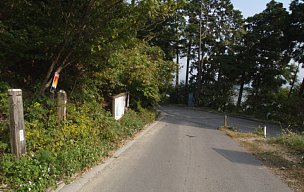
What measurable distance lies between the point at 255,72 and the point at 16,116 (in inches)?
1344

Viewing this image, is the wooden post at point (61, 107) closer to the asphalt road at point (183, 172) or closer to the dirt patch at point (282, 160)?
the asphalt road at point (183, 172)

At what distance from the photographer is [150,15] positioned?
8422mm

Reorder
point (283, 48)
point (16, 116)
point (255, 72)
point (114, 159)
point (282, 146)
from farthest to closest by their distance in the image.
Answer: point (255, 72) < point (283, 48) < point (282, 146) < point (114, 159) < point (16, 116)

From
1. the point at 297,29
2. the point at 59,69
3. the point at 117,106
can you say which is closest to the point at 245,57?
the point at 297,29

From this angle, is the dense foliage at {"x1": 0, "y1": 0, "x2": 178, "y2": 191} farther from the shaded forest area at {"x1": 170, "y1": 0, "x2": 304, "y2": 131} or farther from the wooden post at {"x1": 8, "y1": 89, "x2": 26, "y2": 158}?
the shaded forest area at {"x1": 170, "y1": 0, "x2": 304, "y2": 131}

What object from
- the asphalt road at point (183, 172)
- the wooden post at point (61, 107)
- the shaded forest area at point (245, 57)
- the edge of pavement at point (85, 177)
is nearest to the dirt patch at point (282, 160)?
the asphalt road at point (183, 172)

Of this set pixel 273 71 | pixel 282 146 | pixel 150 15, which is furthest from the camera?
pixel 273 71

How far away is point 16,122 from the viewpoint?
6.07m

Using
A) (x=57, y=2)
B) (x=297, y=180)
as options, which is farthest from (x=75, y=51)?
(x=297, y=180)

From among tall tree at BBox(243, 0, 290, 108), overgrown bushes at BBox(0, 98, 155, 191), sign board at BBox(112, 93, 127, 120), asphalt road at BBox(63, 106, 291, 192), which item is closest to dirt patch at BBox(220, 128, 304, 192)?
asphalt road at BBox(63, 106, 291, 192)

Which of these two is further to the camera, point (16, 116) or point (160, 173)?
point (160, 173)

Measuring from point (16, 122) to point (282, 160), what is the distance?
7.54 meters

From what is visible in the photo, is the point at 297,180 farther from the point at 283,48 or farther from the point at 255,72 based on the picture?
the point at 255,72

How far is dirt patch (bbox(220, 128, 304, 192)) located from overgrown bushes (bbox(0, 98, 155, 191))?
14.5 feet
